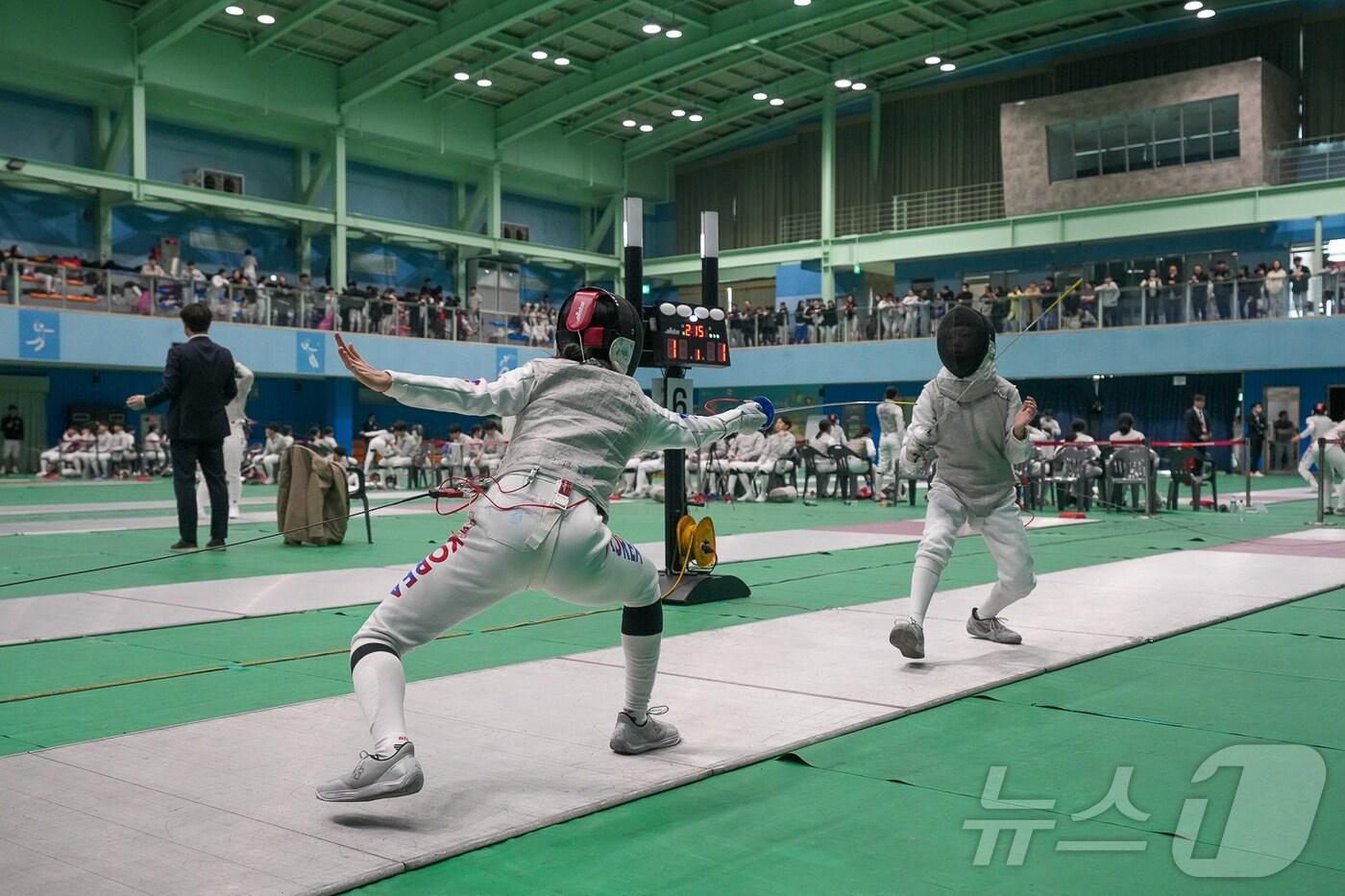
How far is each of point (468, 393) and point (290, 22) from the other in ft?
88.1

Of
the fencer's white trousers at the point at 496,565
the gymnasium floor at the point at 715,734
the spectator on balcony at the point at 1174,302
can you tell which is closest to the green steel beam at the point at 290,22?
the spectator on balcony at the point at 1174,302

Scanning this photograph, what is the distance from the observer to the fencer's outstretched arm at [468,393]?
3.26 m

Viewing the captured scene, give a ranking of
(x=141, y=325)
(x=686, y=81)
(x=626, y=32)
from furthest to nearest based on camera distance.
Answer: (x=686, y=81), (x=626, y=32), (x=141, y=325)

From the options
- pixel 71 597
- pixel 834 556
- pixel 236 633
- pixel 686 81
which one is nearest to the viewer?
pixel 236 633

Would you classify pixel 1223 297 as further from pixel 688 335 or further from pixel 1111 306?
pixel 688 335

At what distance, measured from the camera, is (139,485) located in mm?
22266

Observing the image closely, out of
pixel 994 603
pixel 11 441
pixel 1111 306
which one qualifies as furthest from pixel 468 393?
pixel 11 441

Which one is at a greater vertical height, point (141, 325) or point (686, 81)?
point (686, 81)

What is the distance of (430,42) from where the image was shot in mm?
28203

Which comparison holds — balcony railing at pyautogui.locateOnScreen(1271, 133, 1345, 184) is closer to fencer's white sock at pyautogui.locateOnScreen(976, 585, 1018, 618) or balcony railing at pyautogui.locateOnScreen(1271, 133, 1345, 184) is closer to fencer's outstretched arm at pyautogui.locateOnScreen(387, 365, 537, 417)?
fencer's white sock at pyautogui.locateOnScreen(976, 585, 1018, 618)

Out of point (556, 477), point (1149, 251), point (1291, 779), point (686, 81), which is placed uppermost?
point (686, 81)

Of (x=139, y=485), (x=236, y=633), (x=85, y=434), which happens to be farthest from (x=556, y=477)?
(x=85, y=434)

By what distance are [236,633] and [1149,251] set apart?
29902mm

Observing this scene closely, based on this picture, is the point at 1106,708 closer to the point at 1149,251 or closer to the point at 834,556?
the point at 834,556
